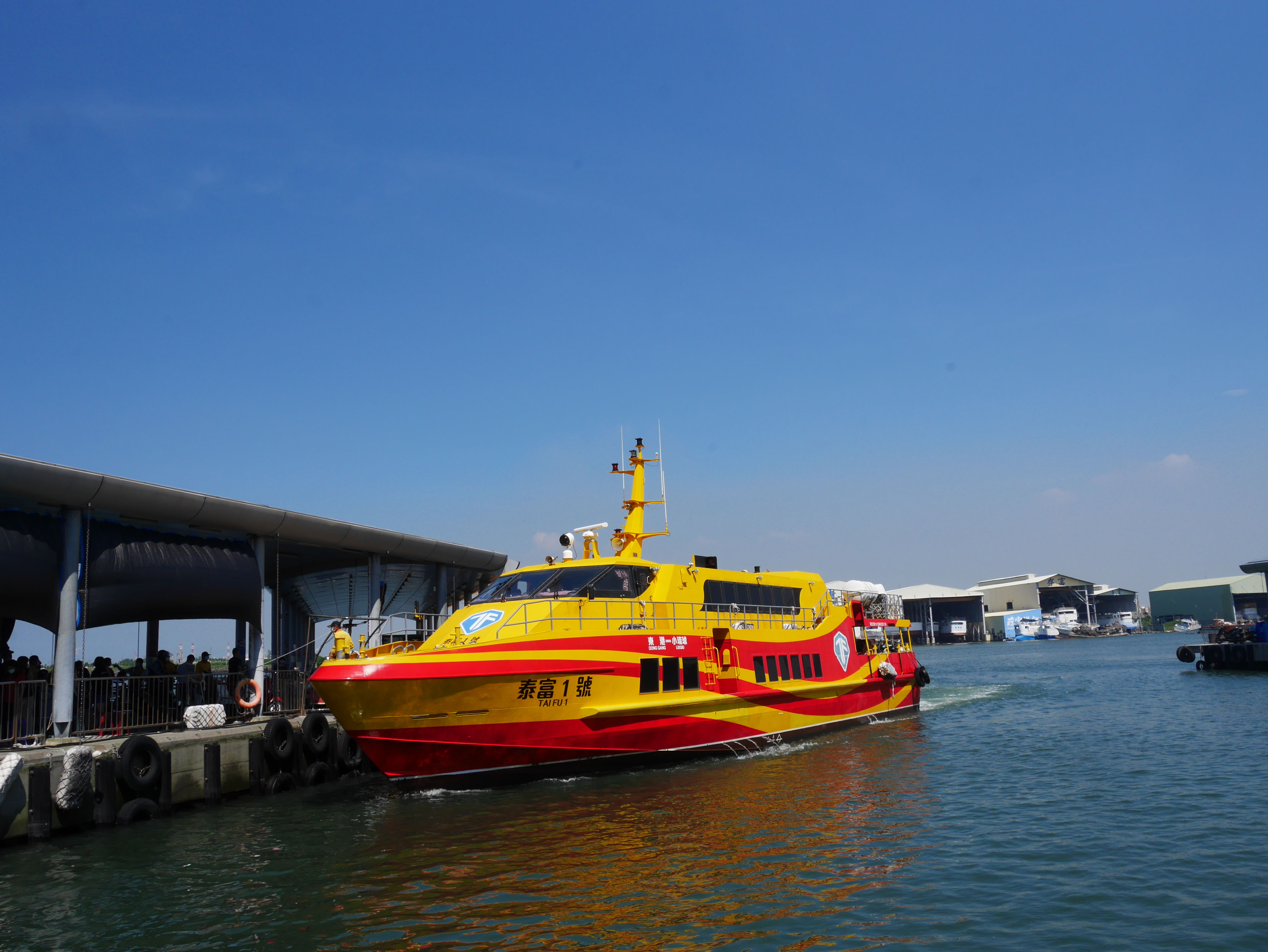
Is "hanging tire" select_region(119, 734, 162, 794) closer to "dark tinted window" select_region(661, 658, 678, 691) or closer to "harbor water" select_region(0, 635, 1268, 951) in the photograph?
"harbor water" select_region(0, 635, 1268, 951)

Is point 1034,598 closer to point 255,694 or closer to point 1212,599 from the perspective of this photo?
point 1212,599

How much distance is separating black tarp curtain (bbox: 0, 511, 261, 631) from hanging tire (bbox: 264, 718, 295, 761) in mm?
3539

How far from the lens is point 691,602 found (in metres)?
18.5

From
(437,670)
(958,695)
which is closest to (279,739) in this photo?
(437,670)

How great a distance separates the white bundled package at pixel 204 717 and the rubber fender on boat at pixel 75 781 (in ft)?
11.1

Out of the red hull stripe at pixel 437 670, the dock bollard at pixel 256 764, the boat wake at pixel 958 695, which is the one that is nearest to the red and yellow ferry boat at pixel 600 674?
the red hull stripe at pixel 437 670

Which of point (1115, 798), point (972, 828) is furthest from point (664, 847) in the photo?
point (1115, 798)

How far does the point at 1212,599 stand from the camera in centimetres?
11019

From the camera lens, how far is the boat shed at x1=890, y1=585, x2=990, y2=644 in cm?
11300

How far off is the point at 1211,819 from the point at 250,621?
1835 cm

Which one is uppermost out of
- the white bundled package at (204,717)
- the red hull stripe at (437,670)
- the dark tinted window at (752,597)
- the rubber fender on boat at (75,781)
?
the dark tinted window at (752,597)

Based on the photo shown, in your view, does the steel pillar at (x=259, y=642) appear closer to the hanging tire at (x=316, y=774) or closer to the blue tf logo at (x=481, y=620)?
the hanging tire at (x=316, y=774)

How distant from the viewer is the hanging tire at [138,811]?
13156mm

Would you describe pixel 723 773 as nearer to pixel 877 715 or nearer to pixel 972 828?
pixel 972 828
